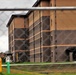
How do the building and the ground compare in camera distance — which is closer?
the building

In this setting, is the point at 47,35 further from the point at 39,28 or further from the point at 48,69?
the point at 39,28

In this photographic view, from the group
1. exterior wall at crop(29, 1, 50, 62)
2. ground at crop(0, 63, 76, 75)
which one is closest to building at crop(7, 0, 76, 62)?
exterior wall at crop(29, 1, 50, 62)

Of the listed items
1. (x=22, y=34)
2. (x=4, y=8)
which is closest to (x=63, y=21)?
(x=22, y=34)

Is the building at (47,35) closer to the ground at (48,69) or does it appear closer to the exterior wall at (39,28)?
the exterior wall at (39,28)

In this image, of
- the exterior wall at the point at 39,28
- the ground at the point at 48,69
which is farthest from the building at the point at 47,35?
the ground at the point at 48,69

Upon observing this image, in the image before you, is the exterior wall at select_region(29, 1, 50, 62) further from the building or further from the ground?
the ground

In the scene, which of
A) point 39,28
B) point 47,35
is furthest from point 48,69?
point 39,28

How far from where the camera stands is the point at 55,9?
443cm

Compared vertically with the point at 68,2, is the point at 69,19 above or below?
below

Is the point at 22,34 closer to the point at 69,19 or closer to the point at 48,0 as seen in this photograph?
the point at 69,19

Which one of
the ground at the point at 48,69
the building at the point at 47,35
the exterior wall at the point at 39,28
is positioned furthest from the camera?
the ground at the point at 48,69

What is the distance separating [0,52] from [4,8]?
1.96ft

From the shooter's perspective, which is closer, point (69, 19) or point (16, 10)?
point (16, 10)

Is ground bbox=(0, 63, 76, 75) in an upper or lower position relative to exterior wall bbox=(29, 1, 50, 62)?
lower
